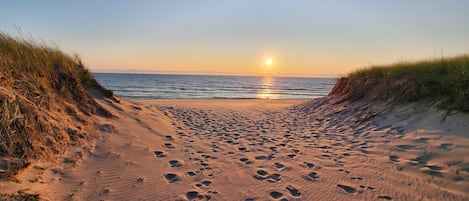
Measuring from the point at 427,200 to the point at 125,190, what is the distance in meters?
3.60

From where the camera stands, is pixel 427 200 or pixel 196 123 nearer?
pixel 427 200

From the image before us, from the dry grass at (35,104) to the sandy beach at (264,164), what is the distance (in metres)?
0.25

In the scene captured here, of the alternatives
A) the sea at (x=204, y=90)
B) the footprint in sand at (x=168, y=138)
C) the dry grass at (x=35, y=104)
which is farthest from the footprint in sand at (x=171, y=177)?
the sea at (x=204, y=90)

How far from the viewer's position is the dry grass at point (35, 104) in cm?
347

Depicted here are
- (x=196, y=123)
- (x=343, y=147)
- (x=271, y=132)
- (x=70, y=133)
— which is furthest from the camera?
(x=196, y=123)

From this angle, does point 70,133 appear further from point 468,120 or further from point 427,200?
point 468,120

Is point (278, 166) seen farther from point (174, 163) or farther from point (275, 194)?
point (174, 163)

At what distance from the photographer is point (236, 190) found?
11.6 ft

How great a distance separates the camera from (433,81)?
22.7ft

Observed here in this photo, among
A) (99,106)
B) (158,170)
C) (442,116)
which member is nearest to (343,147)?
(442,116)

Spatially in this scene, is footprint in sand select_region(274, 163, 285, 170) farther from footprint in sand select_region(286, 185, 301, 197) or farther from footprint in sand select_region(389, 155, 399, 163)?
footprint in sand select_region(389, 155, 399, 163)

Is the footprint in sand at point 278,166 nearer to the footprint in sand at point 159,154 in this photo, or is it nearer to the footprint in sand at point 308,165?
the footprint in sand at point 308,165

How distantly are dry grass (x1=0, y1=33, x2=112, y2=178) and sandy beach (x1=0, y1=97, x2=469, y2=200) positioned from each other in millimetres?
252

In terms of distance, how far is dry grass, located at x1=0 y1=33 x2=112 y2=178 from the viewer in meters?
3.47
